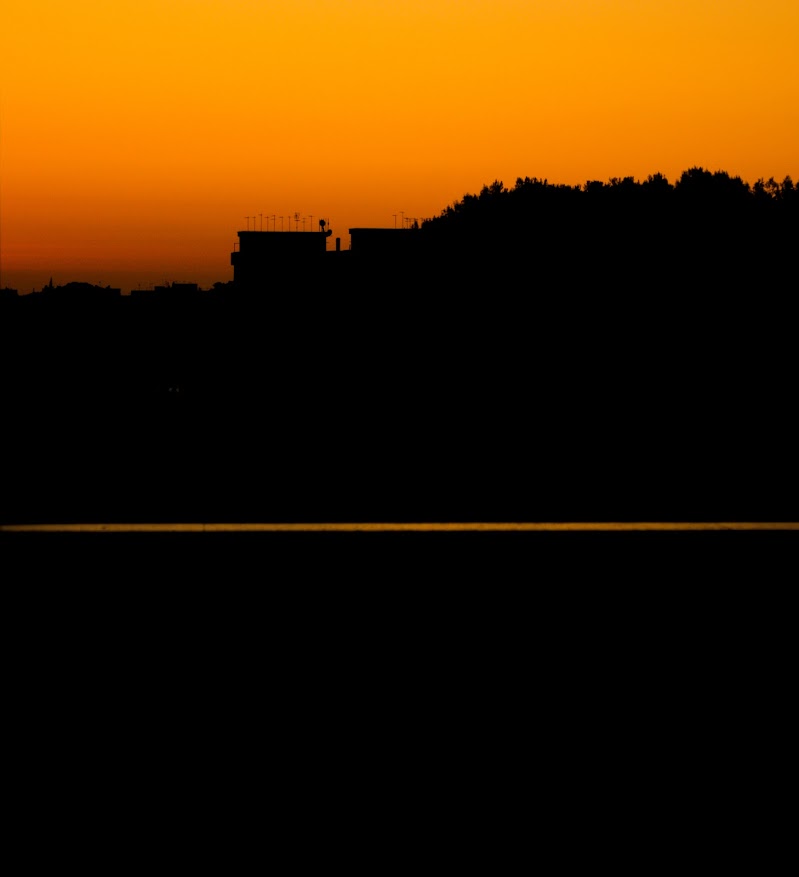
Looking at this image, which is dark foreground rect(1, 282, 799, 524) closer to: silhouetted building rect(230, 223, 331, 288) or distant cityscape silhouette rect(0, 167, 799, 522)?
distant cityscape silhouette rect(0, 167, 799, 522)

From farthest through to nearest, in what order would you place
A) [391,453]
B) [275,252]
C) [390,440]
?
1. [275,252]
2. [390,440]
3. [391,453]

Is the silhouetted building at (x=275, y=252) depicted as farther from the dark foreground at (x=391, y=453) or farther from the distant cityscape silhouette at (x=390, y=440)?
the dark foreground at (x=391, y=453)

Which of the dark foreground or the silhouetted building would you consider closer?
the dark foreground

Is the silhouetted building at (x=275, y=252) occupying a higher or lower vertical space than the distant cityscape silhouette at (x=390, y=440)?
higher

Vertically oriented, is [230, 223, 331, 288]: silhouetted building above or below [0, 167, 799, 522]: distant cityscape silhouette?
above

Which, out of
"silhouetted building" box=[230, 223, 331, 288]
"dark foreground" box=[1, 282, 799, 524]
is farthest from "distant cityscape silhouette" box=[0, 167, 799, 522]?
"silhouetted building" box=[230, 223, 331, 288]

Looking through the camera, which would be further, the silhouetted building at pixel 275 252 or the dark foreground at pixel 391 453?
the silhouetted building at pixel 275 252

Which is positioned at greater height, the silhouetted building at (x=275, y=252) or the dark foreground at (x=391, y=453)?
the silhouetted building at (x=275, y=252)

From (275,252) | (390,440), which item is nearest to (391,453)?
(390,440)

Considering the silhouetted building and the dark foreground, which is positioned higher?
the silhouetted building

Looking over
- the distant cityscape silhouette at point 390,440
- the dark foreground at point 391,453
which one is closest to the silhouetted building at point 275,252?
the distant cityscape silhouette at point 390,440

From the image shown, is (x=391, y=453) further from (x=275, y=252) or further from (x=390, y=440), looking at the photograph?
(x=275, y=252)

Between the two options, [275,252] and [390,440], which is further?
[275,252]

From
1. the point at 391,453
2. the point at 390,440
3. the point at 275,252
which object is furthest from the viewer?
the point at 275,252
